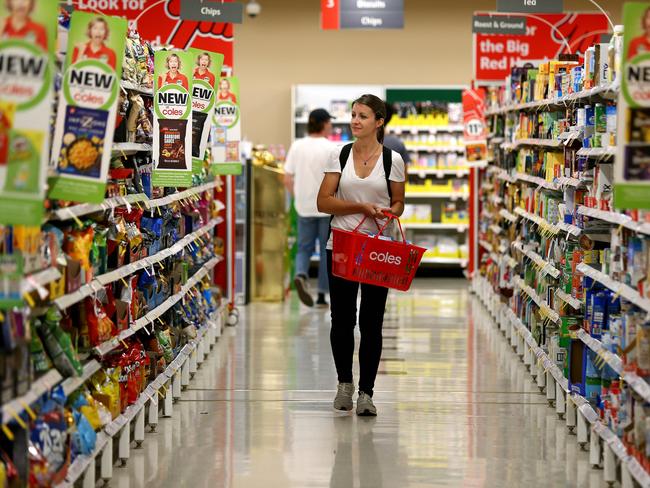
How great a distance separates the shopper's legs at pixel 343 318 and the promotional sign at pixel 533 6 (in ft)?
15.3

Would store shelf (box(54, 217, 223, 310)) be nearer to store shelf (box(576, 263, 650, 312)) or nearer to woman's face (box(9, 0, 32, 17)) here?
woman's face (box(9, 0, 32, 17))

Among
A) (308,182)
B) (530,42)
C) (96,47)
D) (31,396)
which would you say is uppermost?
(530,42)

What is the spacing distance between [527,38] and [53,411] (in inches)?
375

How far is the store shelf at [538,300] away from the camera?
6.71 meters

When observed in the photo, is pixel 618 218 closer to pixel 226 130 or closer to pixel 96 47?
pixel 96 47

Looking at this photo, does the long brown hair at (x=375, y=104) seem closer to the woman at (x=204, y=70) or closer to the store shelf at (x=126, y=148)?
the store shelf at (x=126, y=148)

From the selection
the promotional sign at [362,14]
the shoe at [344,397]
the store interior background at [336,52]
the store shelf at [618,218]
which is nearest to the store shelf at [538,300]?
the store shelf at [618,218]

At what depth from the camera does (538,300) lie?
748 centimetres

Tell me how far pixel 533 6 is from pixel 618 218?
5877 millimetres

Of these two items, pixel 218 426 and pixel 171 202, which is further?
pixel 171 202

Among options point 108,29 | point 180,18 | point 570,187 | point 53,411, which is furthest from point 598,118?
point 180,18

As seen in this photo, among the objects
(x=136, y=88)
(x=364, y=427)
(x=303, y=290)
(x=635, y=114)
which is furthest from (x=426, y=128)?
(x=635, y=114)

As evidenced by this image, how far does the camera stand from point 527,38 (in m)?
12.6

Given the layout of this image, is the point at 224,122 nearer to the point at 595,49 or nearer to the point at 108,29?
the point at 595,49
